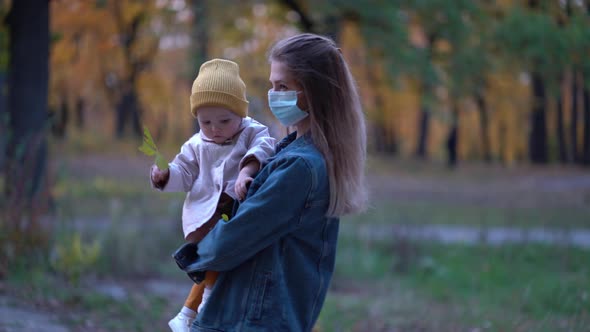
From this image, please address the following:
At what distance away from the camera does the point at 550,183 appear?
23.0 m

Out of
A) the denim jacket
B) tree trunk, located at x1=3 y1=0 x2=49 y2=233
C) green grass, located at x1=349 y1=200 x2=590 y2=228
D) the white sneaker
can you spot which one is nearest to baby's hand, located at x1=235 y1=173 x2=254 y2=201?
the denim jacket

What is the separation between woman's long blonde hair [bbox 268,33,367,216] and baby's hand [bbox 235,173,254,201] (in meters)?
0.28

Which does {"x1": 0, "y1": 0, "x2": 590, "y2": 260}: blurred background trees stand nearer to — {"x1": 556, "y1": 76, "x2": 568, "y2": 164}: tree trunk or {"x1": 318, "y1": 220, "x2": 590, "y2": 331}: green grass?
{"x1": 556, "y1": 76, "x2": 568, "y2": 164}: tree trunk

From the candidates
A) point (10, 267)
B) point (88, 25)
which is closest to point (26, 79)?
point (10, 267)

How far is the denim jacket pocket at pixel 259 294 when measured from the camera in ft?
7.97

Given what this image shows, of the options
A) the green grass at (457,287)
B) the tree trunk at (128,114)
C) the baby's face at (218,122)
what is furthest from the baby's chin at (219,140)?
the tree trunk at (128,114)

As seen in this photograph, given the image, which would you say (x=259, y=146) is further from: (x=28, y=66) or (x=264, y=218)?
(x=28, y=66)

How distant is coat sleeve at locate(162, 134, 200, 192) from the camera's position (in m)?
2.68

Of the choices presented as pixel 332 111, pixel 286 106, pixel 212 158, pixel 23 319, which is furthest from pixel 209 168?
pixel 23 319

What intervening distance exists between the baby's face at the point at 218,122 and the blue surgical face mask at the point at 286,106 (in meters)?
0.20

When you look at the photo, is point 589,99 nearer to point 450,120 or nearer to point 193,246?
point 450,120

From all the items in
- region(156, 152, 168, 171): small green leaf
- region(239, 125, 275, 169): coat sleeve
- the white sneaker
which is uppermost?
region(239, 125, 275, 169): coat sleeve

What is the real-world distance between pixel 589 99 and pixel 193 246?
97.0 feet

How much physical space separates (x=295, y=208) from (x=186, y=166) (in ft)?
1.88
